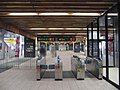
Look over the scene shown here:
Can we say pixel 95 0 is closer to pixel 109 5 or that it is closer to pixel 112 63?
pixel 109 5

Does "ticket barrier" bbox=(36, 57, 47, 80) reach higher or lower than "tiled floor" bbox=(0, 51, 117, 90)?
higher

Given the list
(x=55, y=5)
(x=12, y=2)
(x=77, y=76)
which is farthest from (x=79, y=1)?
(x=77, y=76)

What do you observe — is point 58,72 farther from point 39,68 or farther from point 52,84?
point 52,84

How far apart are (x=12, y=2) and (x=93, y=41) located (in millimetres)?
7375

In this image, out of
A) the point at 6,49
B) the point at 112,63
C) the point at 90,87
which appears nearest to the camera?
the point at 90,87

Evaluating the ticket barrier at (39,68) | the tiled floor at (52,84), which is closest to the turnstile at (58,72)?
the tiled floor at (52,84)

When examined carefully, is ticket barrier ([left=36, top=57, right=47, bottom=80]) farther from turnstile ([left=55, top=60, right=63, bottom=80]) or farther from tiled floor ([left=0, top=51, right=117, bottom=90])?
turnstile ([left=55, top=60, right=63, bottom=80])

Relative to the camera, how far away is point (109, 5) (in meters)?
7.95

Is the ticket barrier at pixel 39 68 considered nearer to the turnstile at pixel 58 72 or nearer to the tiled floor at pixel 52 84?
the tiled floor at pixel 52 84

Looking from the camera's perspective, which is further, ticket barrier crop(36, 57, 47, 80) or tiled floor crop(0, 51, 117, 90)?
ticket barrier crop(36, 57, 47, 80)

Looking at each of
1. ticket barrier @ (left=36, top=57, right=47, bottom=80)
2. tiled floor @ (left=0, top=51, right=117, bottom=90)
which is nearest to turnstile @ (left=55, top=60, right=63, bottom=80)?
tiled floor @ (left=0, top=51, right=117, bottom=90)

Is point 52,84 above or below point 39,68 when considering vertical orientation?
below

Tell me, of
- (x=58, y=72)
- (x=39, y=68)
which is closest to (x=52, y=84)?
(x=58, y=72)

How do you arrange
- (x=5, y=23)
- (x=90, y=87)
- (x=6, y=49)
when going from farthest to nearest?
(x=6, y=49)
(x=5, y=23)
(x=90, y=87)
